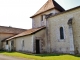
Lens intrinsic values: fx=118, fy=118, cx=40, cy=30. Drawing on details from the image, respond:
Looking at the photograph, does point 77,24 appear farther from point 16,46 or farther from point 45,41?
point 16,46

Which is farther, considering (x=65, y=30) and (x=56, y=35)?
(x=56, y=35)

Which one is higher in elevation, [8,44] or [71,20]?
[71,20]

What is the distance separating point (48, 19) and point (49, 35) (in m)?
3.04

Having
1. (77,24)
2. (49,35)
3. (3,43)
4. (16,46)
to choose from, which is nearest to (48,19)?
(49,35)

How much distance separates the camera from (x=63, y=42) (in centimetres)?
1872

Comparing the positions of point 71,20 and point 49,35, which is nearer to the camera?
point 71,20

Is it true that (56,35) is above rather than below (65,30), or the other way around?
below

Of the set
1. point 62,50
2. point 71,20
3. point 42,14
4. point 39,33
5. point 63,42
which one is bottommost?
point 62,50

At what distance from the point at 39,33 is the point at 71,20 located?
6.44 metres

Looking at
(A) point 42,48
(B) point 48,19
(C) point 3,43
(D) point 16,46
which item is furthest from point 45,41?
(C) point 3,43

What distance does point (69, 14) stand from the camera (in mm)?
18250

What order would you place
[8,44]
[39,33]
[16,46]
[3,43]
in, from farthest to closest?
[3,43]
[8,44]
[16,46]
[39,33]

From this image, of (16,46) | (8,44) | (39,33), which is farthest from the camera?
(8,44)

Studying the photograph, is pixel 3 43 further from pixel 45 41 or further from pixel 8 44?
pixel 45 41
